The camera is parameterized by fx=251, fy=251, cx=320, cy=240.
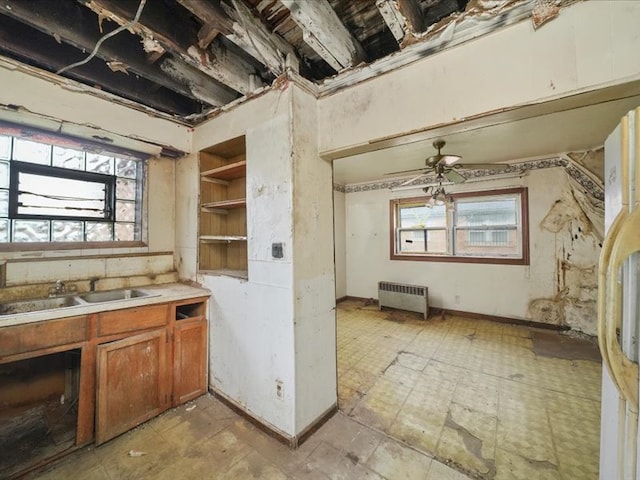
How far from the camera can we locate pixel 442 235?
4.34m

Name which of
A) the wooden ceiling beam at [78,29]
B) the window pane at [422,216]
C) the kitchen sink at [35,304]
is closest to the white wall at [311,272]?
the wooden ceiling beam at [78,29]

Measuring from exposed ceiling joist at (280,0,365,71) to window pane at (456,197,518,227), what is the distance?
3.30m

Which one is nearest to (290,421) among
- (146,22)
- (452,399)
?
(452,399)

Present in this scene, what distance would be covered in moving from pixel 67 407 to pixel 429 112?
10.6 ft

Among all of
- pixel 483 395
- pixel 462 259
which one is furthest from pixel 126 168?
pixel 462 259

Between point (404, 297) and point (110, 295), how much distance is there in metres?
3.88

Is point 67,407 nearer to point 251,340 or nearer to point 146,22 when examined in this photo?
point 251,340

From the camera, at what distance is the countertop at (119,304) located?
1.39 meters

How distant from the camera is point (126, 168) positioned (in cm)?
237

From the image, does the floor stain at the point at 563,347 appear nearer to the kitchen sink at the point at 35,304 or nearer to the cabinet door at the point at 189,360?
the cabinet door at the point at 189,360

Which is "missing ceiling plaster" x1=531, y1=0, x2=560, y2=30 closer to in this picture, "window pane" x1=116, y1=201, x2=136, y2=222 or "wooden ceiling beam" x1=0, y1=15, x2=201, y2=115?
"wooden ceiling beam" x1=0, y1=15, x2=201, y2=115

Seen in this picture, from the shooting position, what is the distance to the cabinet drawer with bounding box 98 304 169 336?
1648 millimetres

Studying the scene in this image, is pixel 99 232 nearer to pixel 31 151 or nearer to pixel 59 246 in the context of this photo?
pixel 59 246

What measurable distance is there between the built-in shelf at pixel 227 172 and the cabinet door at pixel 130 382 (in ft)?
4.54
